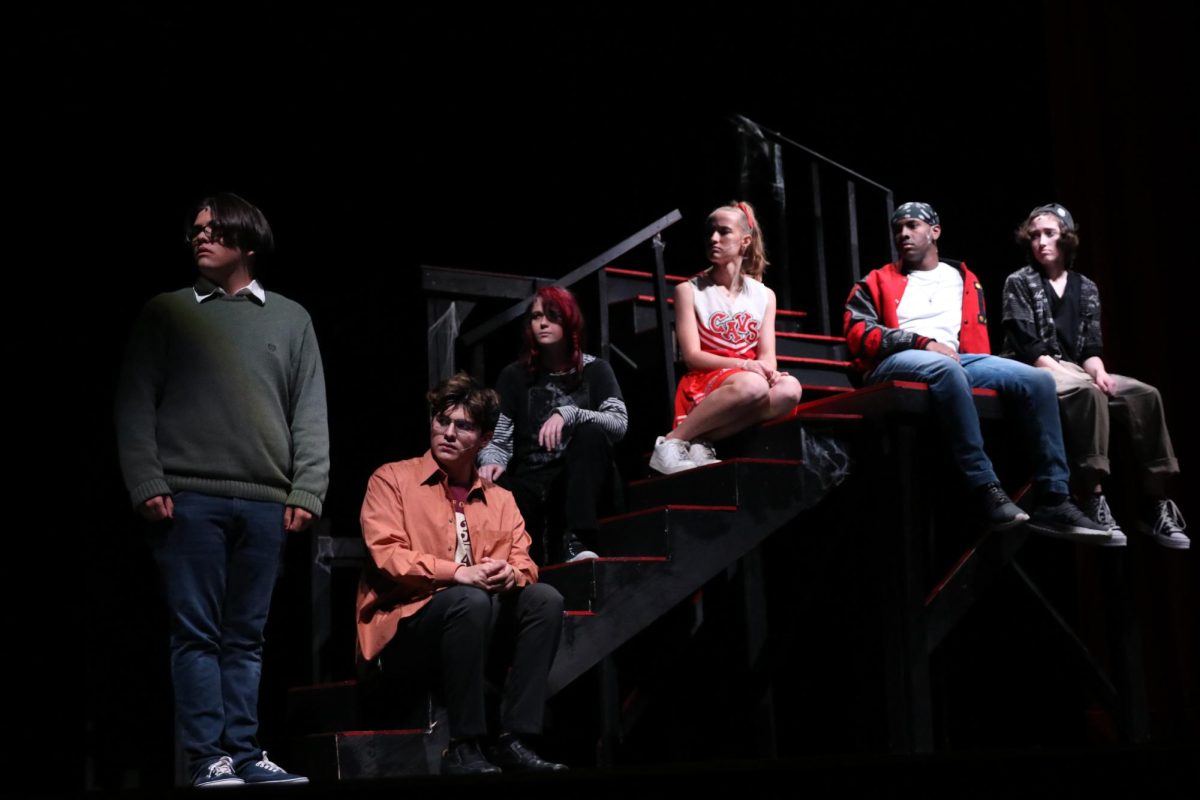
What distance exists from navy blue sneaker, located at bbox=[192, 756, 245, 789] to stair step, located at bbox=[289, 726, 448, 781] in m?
0.50

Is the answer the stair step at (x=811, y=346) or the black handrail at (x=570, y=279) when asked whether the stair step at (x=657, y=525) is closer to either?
the black handrail at (x=570, y=279)

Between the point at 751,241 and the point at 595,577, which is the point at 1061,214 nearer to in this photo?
the point at 751,241

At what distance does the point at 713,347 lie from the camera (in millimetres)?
4707

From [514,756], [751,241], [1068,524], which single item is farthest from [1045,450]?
[514,756]

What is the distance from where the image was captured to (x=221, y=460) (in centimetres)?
317

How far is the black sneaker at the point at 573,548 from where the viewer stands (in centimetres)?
420

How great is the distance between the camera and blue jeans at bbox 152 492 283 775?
3057 mm

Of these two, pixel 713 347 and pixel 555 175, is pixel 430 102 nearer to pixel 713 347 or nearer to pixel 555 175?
pixel 555 175

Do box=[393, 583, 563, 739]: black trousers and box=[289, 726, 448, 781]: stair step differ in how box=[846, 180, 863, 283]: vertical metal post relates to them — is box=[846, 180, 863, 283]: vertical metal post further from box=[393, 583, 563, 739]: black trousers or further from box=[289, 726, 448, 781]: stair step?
box=[289, 726, 448, 781]: stair step

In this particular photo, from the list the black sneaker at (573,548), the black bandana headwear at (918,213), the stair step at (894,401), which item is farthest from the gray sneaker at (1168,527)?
the black sneaker at (573,548)

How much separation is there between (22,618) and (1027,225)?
3524 mm

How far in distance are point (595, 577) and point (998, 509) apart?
1.25 metres

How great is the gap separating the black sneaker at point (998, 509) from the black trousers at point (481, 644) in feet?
4.62

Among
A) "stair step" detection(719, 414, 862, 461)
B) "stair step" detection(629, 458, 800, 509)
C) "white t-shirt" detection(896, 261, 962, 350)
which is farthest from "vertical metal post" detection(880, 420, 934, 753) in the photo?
"white t-shirt" detection(896, 261, 962, 350)
